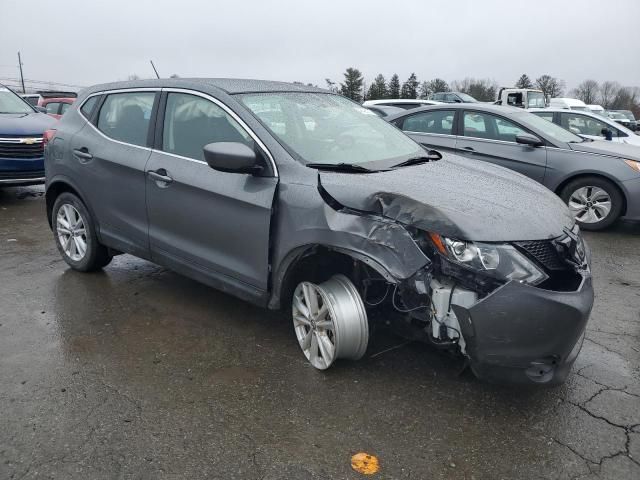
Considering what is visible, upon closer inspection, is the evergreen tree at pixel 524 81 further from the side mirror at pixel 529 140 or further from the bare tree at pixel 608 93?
the side mirror at pixel 529 140

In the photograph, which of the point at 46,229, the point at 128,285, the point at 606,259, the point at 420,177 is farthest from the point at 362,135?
the point at 46,229

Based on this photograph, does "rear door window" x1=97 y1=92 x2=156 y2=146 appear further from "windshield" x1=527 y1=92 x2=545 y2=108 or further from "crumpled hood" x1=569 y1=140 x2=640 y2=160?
"windshield" x1=527 y1=92 x2=545 y2=108

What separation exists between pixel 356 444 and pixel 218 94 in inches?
92.2

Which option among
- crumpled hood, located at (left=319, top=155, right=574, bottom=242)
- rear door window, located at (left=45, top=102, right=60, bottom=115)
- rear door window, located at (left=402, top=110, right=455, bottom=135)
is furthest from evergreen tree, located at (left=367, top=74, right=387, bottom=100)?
crumpled hood, located at (left=319, top=155, right=574, bottom=242)

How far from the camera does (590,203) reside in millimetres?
6801

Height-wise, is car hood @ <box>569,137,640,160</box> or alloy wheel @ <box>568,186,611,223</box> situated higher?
car hood @ <box>569,137,640,160</box>

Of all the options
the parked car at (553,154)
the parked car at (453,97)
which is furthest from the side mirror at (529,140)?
the parked car at (453,97)

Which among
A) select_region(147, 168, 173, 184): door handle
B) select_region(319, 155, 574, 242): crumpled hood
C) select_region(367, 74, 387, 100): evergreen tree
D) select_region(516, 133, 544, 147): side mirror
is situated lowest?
select_region(367, 74, 387, 100): evergreen tree

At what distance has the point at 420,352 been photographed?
138 inches

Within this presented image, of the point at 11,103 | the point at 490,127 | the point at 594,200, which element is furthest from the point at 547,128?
the point at 11,103

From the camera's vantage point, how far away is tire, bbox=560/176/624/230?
21.8 feet

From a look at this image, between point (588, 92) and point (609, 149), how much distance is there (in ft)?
265

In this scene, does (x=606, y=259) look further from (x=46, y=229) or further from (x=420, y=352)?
(x=46, y=229)

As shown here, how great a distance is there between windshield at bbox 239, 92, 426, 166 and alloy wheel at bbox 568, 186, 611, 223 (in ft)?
11.8
